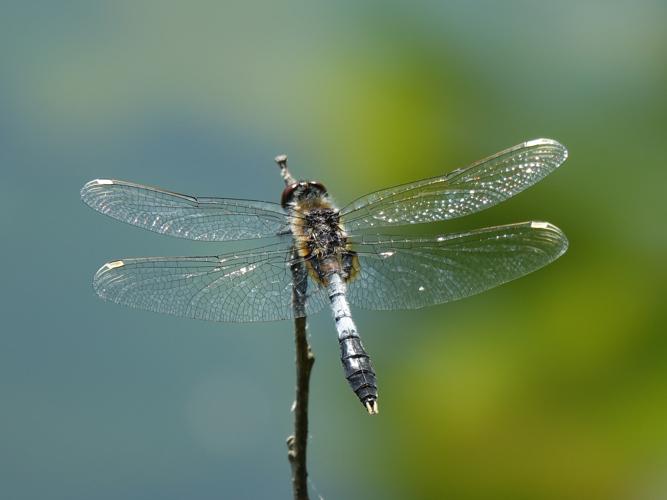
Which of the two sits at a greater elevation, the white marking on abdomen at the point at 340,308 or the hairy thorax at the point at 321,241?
the hairy thorax at the point at 321,241

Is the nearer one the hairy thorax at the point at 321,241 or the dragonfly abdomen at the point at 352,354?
the dragonfly abdomen at the point at 352,354

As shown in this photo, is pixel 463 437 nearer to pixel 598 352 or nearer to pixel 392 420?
pixel 392 420

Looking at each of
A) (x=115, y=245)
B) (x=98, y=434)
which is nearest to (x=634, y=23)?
(x=115, y=245)

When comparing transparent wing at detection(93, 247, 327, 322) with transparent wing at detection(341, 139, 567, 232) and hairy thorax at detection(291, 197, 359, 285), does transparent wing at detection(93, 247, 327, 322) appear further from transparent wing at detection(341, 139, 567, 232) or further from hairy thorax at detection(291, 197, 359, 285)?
transparent wing at detection(341, 139, 567, 232)

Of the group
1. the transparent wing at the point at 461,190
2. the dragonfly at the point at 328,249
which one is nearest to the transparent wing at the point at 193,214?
the dragonfly at the point at 328,249

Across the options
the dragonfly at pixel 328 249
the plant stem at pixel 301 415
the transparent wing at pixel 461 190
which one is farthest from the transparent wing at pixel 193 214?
the plant stem at pixel 301 415

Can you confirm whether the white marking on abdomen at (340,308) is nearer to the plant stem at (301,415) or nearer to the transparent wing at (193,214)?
the transparent wing at (193,214)

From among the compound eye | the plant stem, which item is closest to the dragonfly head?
the compound eye

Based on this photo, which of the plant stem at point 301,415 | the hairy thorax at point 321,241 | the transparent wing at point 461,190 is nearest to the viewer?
the plant stem at point 301,415

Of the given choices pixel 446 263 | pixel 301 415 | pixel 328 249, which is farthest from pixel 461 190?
pixel 301 415

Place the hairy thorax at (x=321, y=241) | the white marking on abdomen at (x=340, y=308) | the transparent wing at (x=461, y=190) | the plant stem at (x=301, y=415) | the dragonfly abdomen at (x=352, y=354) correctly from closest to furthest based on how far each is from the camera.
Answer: the plant stem at (x=301, y=415), the dragonfly abdomen at (x=352, y=354), the white marking on abdomen at (x=340, y=308), the hairy thorax at (x=321, y=241), the transparent wing at (x=461, y=190)

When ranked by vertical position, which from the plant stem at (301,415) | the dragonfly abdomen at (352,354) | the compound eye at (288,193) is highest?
the compound eye at (288,193)
